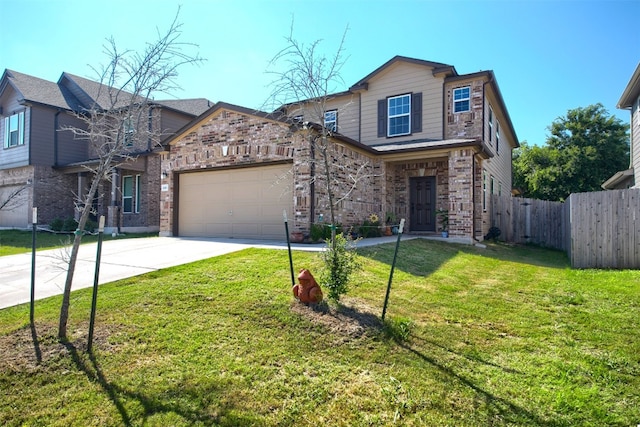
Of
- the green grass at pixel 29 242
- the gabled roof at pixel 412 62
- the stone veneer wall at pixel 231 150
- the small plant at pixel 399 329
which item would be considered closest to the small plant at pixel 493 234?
the gabled roof at pixel 412 62

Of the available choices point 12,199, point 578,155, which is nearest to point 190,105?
point 12,199

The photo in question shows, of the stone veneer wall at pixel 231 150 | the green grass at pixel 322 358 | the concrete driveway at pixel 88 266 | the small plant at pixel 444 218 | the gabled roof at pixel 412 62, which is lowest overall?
the green grass at pixel 322 358

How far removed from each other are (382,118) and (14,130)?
1922cm

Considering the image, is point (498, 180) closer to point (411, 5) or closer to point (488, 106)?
point (488, 106)

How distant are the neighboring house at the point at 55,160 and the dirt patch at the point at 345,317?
14.7 m

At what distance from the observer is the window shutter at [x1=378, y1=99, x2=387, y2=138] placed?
1501 centimetres

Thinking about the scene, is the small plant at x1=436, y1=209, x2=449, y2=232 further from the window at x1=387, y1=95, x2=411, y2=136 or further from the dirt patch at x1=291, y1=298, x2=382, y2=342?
the dirt patch at x1=291, y1=298, x2=382, y2=342

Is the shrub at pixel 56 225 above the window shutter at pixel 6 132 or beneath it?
beneath

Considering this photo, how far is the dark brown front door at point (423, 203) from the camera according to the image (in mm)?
14383

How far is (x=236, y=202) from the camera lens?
12.1 meters

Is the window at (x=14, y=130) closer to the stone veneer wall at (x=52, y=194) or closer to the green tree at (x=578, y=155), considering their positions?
the stone veneer wall at (x=52, y=194)

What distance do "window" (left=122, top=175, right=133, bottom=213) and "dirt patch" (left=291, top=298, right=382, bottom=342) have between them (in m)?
16.1

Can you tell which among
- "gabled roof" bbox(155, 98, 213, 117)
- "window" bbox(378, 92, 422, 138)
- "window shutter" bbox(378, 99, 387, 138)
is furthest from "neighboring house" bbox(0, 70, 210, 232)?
"window" bbox(378, 92, 422, 138)

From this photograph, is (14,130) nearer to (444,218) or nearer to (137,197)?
(137,197)
